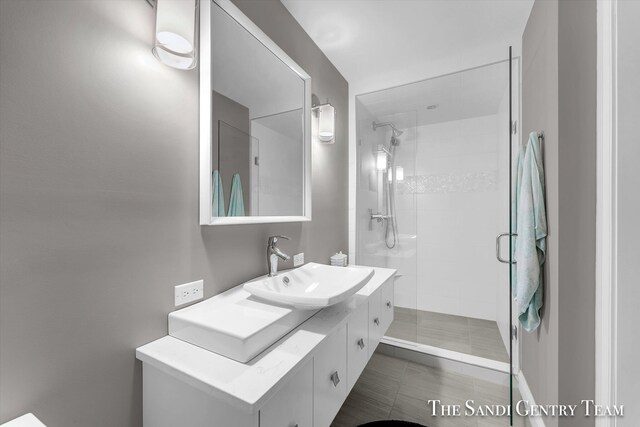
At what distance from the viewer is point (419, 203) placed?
3.07 metres

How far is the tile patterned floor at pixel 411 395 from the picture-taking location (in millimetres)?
1616

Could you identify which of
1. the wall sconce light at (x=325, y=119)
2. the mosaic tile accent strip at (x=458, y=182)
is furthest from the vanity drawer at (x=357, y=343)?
the mosaic tile accent strip at (x=458, y=182)

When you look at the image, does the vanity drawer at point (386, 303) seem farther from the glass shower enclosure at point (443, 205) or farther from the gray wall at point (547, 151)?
the gray wall at point (547, 151)

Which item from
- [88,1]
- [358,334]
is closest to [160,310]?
[358,334]

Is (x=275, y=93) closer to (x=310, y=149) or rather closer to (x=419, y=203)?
(x=310, y=149)

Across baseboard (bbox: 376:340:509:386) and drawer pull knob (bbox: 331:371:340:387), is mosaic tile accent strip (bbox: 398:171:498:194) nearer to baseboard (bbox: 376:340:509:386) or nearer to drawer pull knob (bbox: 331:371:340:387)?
baseboard (bbox: 376:340:509:386)

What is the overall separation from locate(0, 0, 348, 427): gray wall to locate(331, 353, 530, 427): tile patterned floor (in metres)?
1.34

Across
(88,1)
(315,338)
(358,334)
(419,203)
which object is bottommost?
(358,334)

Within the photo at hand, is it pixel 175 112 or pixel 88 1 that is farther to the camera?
pixel 175 112

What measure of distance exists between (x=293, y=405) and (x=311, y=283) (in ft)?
2.24

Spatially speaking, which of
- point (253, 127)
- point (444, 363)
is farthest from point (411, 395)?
point (253, 127)

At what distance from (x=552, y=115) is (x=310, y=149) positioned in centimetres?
130

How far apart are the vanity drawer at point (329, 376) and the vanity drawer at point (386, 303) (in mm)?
619

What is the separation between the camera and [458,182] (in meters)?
2.84
